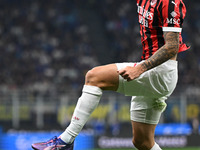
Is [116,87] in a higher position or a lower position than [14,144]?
higher

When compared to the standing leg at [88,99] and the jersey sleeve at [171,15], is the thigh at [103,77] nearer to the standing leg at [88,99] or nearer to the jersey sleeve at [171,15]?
the standing leg at [88,99]

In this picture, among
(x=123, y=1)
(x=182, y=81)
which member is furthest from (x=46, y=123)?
(x=123, y=1)

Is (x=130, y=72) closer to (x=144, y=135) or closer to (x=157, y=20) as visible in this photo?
(x=157, y=20)

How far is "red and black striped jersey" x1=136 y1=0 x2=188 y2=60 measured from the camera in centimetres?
418

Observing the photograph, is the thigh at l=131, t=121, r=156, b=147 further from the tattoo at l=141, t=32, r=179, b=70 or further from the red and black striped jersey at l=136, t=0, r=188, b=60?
the tattoo at l=141, t=32, r=179, b=70

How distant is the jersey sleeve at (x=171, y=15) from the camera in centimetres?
416

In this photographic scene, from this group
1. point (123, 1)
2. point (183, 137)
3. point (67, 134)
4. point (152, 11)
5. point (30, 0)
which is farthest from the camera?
point (123, 1)

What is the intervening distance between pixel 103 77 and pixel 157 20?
0.72 metres

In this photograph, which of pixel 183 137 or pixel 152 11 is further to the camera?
pixel 183 137

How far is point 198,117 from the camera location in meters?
15.4

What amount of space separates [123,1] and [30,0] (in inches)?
173

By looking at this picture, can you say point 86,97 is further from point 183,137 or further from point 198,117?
point 198,117

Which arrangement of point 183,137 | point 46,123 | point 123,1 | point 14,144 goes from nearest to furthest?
point 14,144 → point 183,137 → point 46,123 → point 123,1

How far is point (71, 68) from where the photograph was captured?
62.2ft
